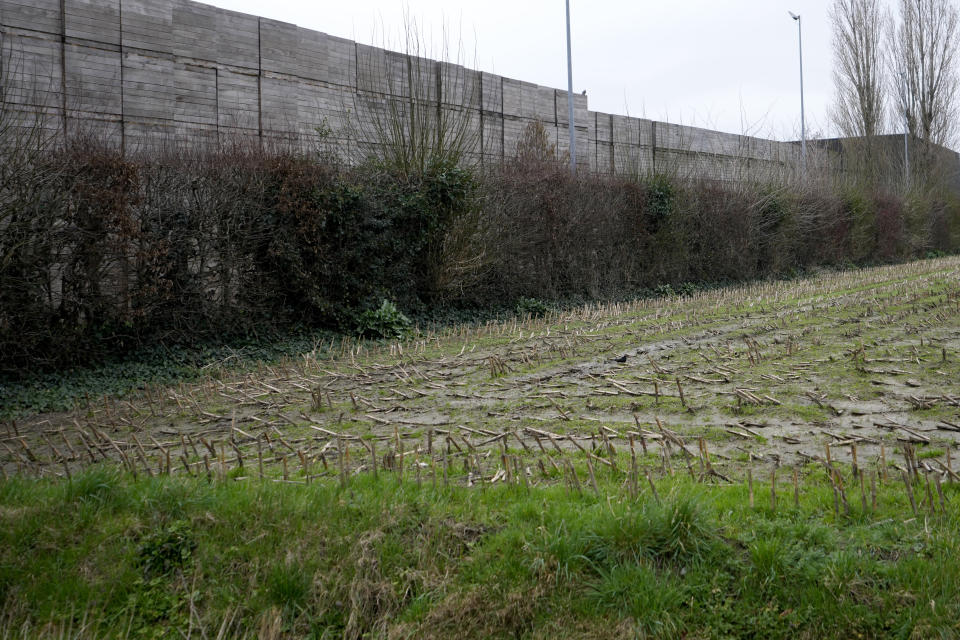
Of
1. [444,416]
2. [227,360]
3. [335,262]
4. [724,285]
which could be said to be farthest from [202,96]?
[724,285]

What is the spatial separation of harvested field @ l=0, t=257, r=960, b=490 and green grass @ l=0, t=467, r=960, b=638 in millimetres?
461

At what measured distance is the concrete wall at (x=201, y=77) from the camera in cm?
1295

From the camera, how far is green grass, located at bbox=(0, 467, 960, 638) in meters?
3.46

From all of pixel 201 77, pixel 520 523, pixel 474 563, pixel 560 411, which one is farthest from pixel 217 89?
pixel 474 563

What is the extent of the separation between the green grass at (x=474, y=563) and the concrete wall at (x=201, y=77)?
8707 millimetres

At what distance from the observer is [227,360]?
10914 millimetres

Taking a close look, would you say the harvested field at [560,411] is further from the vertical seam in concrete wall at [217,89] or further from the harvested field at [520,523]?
the vertical seam in concrete wall at [217,89]

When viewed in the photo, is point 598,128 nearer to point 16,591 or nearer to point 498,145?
point 498,145

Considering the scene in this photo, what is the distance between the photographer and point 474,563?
13.0ft

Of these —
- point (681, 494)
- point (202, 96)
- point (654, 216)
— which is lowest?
point (681, 494)

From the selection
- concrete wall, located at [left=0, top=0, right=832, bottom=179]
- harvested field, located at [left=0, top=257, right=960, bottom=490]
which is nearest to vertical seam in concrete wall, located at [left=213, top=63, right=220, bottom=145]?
concrete wall, located at [left=0, top=0, right=832, bottom=179]

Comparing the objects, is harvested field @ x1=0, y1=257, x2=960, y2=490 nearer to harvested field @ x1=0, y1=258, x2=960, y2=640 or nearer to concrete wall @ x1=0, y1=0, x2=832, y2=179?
harvested field @ x1=0, y1=258, x2=960, y2=640

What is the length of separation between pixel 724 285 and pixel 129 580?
21406 millimetres

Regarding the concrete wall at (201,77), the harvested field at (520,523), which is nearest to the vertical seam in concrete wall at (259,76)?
the concrete wall at (201,77)
